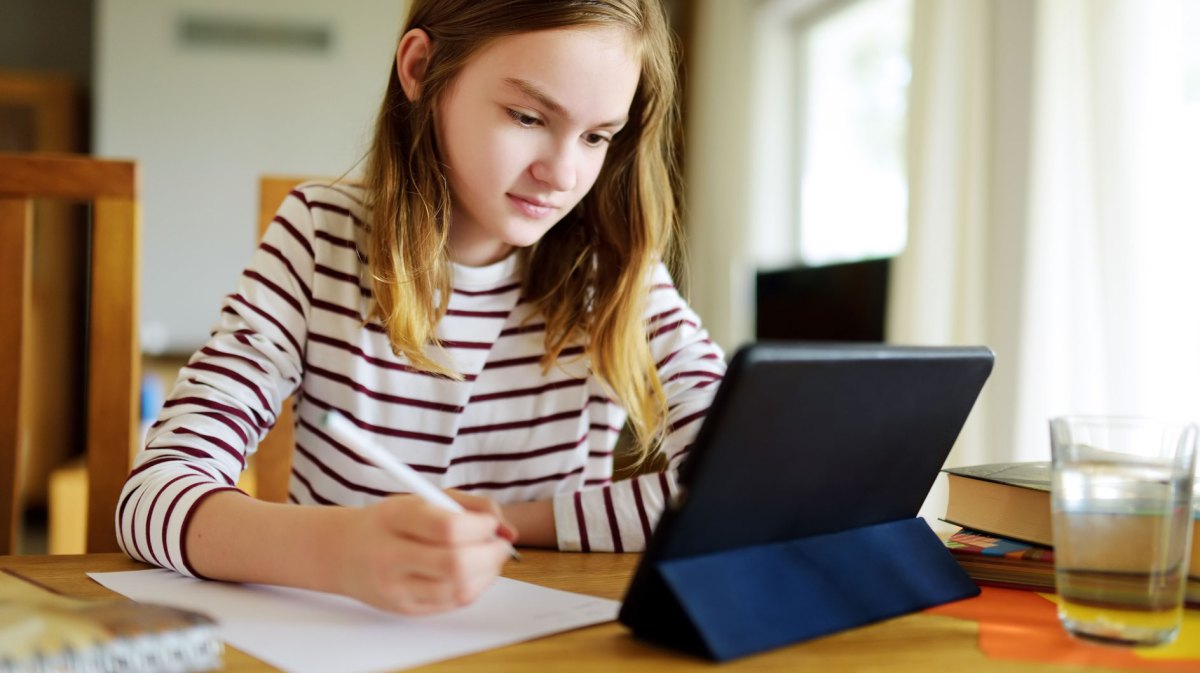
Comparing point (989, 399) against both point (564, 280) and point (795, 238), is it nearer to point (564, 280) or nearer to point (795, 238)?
point (564, 280)

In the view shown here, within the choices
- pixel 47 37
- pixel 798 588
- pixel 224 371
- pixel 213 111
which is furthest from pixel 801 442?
pixel 47 37

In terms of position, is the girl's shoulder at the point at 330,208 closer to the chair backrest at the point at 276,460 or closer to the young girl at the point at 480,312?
the young girl at the point at 480,312

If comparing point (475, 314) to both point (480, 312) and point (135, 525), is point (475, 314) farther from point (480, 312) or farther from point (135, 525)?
point (135, 525)

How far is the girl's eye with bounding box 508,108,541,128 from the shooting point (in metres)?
0.88

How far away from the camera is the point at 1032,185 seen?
189cm

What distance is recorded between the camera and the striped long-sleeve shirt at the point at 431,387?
86cm

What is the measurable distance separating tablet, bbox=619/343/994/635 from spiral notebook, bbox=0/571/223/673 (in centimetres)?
20

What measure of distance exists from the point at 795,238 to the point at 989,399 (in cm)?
160

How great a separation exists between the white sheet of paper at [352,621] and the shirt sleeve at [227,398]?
43 millimetres

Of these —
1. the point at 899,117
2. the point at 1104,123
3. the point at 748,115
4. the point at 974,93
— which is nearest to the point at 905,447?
the point at 1104,123

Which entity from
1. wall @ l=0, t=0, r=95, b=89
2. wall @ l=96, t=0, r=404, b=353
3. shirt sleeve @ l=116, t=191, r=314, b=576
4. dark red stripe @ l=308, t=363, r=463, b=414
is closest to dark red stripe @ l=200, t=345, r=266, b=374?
shirt sleeve @ l=116, t=191, r=314, b=576

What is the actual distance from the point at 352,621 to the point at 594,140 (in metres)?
0.51

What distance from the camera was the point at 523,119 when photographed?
0.88m

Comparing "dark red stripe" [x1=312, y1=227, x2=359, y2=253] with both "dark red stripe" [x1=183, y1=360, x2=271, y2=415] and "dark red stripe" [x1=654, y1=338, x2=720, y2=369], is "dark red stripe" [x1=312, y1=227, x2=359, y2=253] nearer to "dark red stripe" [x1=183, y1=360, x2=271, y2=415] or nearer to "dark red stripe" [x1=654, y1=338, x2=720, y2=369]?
"dark red stripe" [x1=183, y1=360, x2=271, y2=415]
